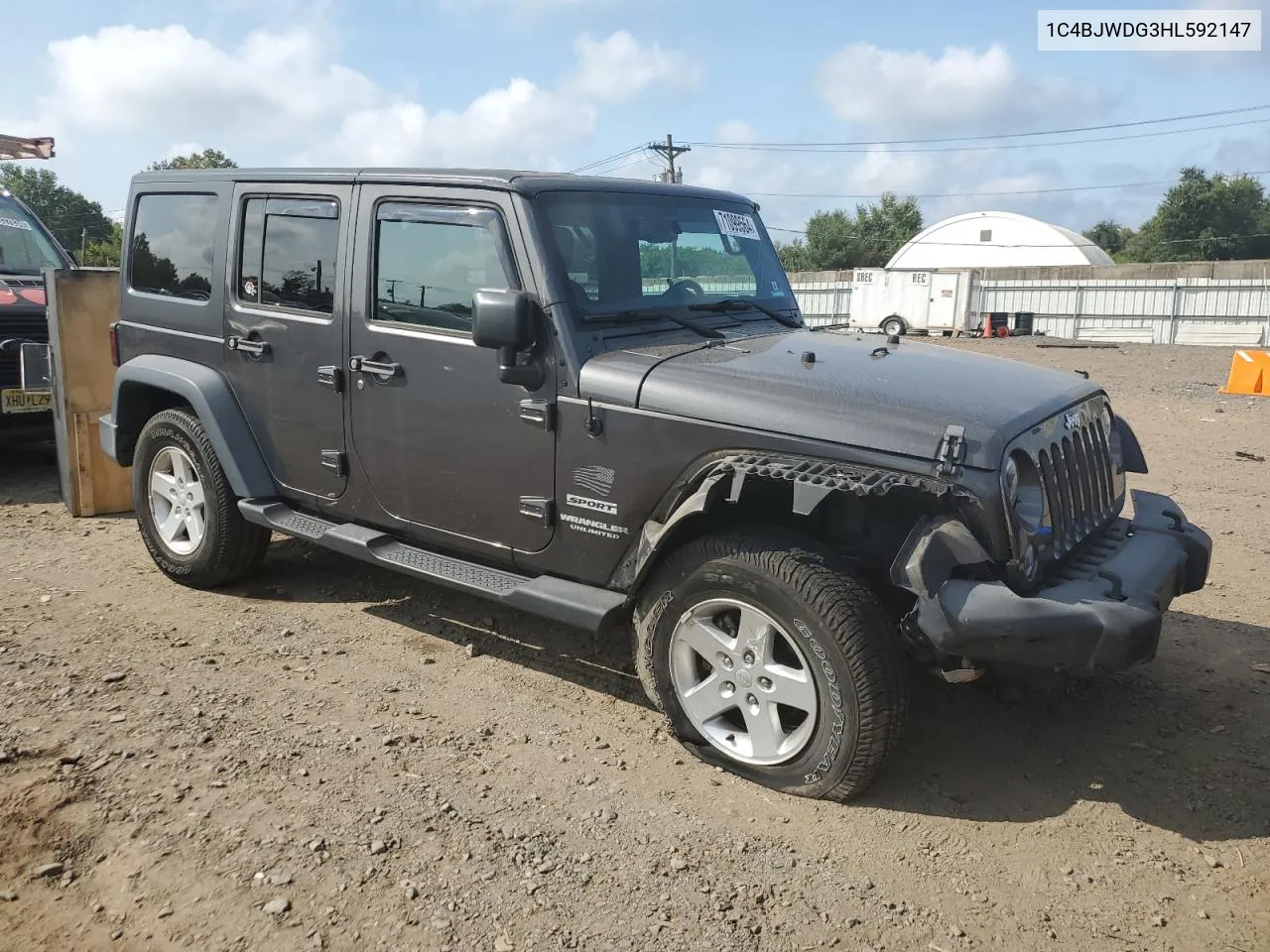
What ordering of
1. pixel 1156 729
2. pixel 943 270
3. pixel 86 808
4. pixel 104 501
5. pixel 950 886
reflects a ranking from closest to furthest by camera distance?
pixel 950 886
pixel 86 808
pixel 1156 729
pixel 104 501
pixel 943 270

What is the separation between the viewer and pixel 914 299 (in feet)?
103

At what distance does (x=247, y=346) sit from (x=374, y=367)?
0.92 metres

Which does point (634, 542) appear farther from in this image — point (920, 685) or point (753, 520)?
point (920, 685)

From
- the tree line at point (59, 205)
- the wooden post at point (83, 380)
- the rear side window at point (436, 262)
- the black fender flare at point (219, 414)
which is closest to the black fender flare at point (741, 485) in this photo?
the rear side window at point (436, 262)

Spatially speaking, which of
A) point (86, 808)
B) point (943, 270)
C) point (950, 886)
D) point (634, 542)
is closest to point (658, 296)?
point (634, 542)

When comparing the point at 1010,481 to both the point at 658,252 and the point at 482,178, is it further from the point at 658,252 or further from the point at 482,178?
the point at 482,178

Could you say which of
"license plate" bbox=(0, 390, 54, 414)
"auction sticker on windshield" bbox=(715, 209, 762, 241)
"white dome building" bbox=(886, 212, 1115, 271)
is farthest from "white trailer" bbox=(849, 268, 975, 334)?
"auction sticker on windshield" bbox=(715, 209, 762, 241)

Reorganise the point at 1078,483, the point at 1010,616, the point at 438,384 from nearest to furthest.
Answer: the point at 1010,616, the point at 1078,483, the point at 438,384

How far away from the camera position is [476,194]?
4016 millimetres

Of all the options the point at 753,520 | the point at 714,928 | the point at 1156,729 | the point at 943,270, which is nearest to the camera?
the point at 714,928

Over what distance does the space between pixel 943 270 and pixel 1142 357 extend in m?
10.00

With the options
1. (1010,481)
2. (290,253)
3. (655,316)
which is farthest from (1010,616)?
(290,253)

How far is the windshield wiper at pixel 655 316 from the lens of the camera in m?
3.95

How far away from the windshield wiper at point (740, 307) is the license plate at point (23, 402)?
568 cm
